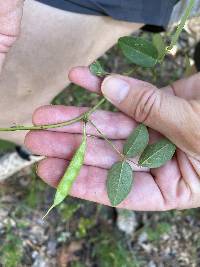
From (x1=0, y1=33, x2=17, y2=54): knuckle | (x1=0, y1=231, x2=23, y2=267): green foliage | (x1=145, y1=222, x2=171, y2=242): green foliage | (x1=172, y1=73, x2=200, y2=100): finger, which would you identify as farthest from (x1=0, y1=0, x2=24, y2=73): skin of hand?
(x1=145, y1=222, x2=171, y2=242): green foliage

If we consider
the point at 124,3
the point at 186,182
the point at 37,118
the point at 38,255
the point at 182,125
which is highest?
the point at 124,3

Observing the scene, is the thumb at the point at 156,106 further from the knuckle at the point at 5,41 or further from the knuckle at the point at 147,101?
the knuckle at the point at 5,41

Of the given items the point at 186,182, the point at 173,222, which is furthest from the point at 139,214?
the point at 186,182

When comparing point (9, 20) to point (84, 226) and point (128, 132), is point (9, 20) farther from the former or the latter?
point (84, 226)

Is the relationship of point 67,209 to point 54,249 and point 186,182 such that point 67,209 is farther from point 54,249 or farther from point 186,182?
point 186,182

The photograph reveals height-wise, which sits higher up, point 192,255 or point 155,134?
point 155,134

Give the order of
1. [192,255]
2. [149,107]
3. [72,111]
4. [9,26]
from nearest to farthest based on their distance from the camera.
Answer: [9,26] < [149,107] < [72,111] < [192,255]
